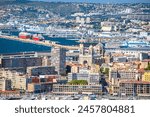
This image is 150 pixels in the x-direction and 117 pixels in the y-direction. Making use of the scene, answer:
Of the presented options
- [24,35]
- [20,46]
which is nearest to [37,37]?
[24,35]

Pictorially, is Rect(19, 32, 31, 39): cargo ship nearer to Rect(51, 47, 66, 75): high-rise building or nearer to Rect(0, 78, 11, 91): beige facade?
Rect(51, 47, 66, 75): high-rise building

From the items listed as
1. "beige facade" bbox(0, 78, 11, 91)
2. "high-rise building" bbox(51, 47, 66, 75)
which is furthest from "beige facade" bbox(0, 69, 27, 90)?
"high-rise building" bbox(51, 47, 66, 75)

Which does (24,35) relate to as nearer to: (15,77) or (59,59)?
(59,59)

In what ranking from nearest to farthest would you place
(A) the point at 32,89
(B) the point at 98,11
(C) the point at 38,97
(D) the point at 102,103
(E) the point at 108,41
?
(D) the point at 102,103, (C) the point at 38,97, (A) the point at 32,89, (B) the point at 98,11, (E) the point at 108,41

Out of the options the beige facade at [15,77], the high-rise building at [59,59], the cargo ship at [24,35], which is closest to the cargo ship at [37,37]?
the cargo ship at [24,35]

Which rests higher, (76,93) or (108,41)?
Answer: (108,41)

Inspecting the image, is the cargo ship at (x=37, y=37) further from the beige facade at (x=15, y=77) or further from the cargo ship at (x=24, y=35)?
the beige facade at (x=15, y=77)

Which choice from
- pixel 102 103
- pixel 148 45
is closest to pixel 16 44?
pixel 148 45

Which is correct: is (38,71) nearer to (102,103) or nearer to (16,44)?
(16,44)
